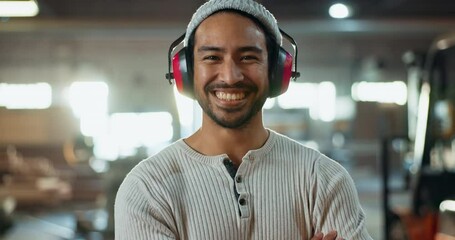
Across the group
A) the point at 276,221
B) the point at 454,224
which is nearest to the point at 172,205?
the point at 276,221

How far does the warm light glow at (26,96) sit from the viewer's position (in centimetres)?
1441

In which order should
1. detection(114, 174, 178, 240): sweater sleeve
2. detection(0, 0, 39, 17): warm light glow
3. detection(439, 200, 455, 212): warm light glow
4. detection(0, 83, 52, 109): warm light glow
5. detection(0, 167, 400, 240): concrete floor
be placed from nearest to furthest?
detection(114, 174, 178, 240): sweater sleeve
detection(439, 200, 455, 212): warm light glow
detection(0, 0, 39, 17): warm light glow
detection(0, 167, 400, 240): concrete floor
detection(0, 83, 52, 109): warm light glow

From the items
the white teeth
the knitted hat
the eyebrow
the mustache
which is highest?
the knitted hat

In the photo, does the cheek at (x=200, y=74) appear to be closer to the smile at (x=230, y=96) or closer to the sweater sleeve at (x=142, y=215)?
the smile at (x=230, y=96)

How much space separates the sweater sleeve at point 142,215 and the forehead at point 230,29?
330 mm

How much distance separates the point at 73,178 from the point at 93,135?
91cm

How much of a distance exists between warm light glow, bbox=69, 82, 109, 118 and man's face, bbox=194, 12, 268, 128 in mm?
10850

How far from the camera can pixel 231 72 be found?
1.39 meters

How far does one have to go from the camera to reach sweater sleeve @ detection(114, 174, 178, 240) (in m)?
1.39

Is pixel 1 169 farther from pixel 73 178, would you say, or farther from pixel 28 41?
pixel 28 41

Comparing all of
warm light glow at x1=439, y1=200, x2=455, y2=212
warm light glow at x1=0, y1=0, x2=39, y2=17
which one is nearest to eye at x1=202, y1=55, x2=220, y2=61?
warm light glow at x1=439, y1=200, x2=455, y2=212

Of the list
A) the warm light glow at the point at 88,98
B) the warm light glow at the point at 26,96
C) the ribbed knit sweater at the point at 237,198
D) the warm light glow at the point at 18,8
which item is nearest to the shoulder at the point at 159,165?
the ribbed knit sweater at the point at 237,198

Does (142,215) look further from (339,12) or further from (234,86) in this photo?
(339,12)

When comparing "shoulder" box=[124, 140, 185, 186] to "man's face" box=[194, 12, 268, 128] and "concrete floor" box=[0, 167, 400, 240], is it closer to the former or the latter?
"man's face" box=[194, 12, 268, 128]
